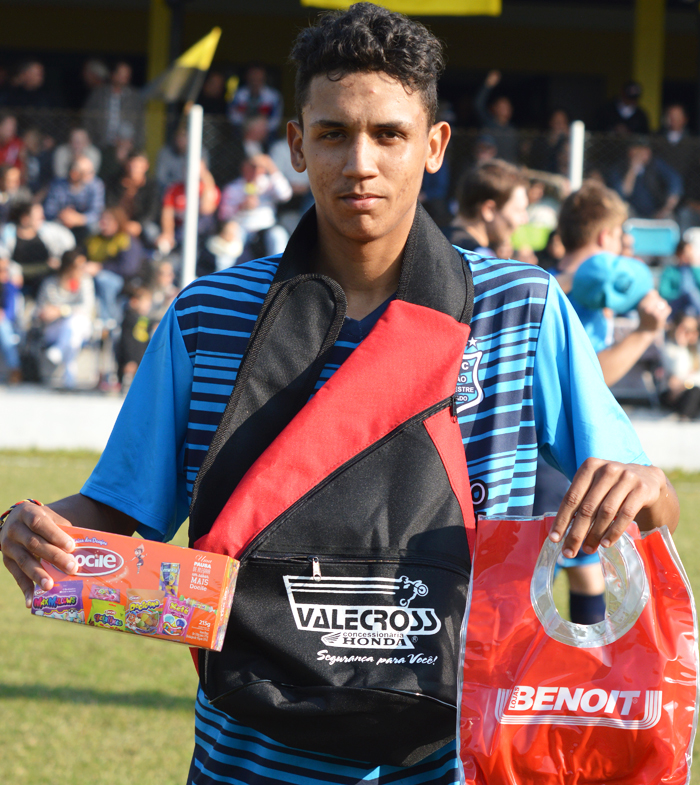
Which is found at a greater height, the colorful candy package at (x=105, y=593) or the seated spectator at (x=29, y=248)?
the colorful candy package at (x=105, y=593)

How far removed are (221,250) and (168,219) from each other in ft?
3.91

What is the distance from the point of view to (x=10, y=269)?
10.8 metres

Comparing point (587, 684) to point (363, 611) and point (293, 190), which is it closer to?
point (363, 611)

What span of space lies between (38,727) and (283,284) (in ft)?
9.53

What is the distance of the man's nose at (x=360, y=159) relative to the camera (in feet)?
5.50

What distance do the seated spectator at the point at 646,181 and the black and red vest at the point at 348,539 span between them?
345 inches

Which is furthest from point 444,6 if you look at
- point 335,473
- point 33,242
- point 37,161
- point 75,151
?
point 335,473

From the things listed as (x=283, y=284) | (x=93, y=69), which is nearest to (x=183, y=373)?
(x=283, y=284)

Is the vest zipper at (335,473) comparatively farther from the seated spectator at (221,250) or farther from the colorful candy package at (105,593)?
the seated spectator at (221,250)

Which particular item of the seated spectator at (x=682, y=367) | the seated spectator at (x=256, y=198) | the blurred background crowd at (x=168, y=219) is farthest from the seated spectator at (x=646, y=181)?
the seated spectator at (x=256, y=198)

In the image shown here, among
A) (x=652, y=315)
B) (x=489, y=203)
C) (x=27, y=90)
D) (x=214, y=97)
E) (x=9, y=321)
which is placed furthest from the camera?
(x=27, y=90)

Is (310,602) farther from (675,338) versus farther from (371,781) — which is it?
(675,338)

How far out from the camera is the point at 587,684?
144 cm

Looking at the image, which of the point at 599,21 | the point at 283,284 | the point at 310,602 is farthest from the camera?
the point at 599,21
